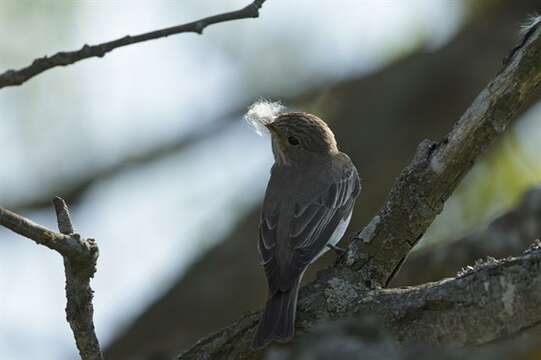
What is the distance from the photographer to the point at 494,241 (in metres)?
6.30

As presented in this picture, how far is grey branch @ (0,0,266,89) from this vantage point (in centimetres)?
357

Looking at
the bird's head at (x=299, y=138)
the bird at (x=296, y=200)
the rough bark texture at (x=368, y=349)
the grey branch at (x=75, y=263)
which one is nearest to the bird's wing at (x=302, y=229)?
the bird at (x=296, y=200)

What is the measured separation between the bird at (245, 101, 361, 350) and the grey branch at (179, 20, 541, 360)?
242 mm

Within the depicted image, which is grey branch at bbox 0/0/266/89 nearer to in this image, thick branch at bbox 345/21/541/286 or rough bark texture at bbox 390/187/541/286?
thick branch at bbox 345/21/541/286

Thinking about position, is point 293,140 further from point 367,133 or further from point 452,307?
point 452,307

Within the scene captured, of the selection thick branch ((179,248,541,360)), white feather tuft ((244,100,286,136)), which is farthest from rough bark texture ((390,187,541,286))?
thick branch ((179,248,541,360))

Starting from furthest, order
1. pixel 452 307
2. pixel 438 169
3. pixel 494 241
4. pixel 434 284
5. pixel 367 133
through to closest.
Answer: pixel 367 133
pixel 494 241
pixel 438 169
pixel 434 284
pixel 452 307

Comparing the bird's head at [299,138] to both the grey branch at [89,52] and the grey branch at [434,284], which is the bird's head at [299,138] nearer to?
the grey branch at [434,284]

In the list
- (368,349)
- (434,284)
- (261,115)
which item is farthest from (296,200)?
(368,349)

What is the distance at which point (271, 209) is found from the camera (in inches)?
258

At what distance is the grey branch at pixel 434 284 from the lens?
12.8 feet

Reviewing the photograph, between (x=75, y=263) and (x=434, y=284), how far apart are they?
1321 millimetres

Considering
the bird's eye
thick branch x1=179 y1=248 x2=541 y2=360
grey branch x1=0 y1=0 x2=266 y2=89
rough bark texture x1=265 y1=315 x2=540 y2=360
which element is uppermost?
grey branch x1=0 y1=0 x2=266 y2=89

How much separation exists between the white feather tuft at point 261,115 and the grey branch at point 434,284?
8.45 ft
